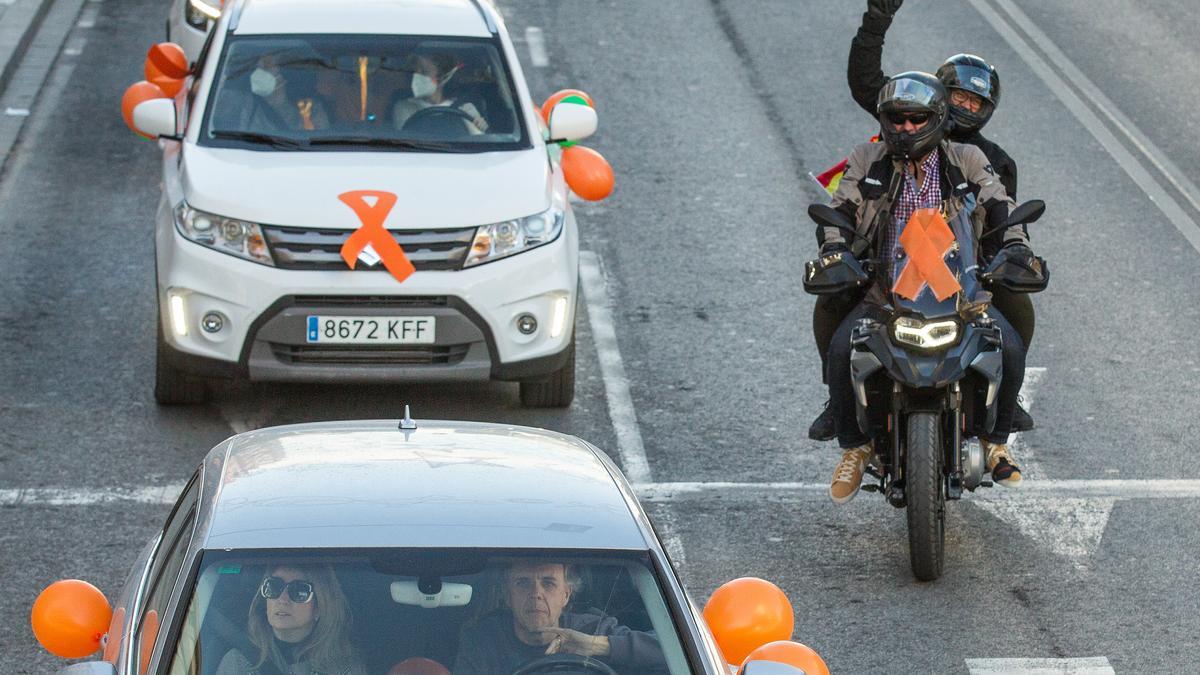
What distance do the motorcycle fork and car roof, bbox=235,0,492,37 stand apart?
156 inches

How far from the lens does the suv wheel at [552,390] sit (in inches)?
413

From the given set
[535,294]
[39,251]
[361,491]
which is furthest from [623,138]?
[361,491]

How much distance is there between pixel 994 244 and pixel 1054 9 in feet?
42.0

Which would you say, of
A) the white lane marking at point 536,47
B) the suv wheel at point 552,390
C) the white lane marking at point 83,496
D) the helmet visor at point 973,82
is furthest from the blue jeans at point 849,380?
the white lane marking at point 536,47

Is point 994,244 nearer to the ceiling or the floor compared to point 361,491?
nearer to the floor

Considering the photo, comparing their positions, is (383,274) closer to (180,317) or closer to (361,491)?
(180,317)

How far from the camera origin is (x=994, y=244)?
8.79m

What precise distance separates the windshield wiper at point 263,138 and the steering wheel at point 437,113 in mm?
580

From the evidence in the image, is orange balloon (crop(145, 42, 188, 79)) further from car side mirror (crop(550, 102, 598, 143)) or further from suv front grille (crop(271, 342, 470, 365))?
suv front grille (crop(271, 342, 470, 365))

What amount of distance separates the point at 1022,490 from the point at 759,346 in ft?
7.70

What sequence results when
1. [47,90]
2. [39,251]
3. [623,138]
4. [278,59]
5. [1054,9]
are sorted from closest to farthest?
[278,59]
[39,251]
[623,138]
[47,90]
[1054,9]

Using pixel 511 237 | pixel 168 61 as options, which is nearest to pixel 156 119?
pixel 511 237

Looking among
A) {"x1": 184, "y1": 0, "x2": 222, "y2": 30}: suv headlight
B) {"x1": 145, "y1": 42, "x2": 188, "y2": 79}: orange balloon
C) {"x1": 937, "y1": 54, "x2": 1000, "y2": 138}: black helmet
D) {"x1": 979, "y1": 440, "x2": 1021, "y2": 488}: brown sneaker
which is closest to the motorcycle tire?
{"x1": 979, "y1": 440, "x2": 1021, "y2": 488}: brown sneaker

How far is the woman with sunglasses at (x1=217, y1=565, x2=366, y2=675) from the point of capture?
16.3ft
